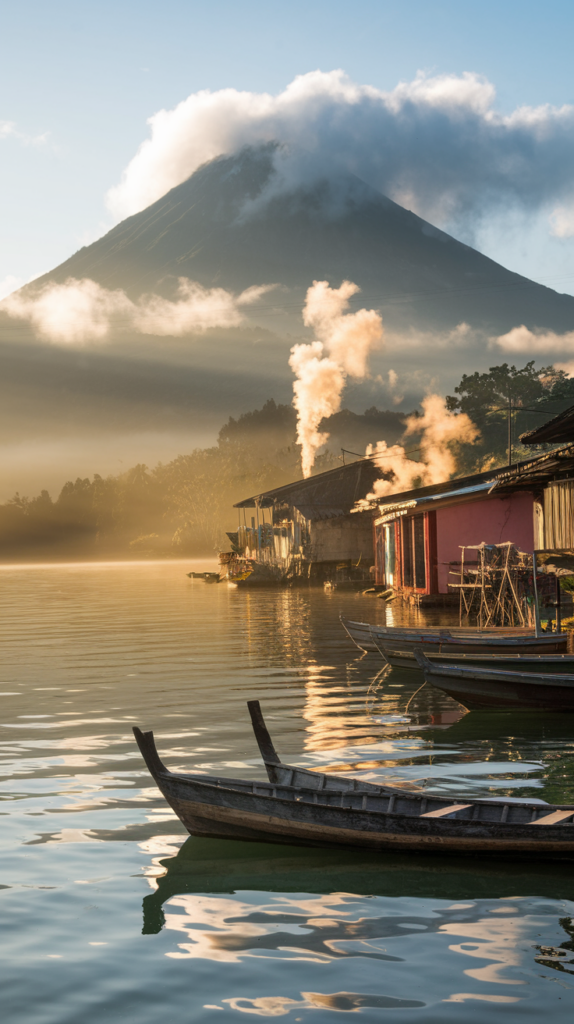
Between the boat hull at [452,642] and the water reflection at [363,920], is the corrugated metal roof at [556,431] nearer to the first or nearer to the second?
the boat hull at [452,642]

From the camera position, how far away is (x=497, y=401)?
5556 cm

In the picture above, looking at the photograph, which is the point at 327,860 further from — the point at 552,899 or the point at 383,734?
the point at 383,734

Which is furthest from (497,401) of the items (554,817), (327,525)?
(554,817)

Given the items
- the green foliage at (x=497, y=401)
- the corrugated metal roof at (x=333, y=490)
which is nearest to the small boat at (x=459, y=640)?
the corrugated metal roof at (x=333, y=490)

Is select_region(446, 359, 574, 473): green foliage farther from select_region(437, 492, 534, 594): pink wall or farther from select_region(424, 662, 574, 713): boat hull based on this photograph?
Answer: select_region(424, 662, 574, 713): boat hull

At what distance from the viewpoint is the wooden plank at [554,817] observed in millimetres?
6809

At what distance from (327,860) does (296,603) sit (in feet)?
96.3

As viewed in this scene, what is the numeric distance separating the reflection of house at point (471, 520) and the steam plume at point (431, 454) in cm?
674

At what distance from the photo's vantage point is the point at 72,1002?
522cm

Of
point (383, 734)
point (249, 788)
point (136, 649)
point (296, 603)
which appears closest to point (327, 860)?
point (249, 788)

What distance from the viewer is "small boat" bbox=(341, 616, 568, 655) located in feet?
48.3

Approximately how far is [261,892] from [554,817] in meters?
2.22

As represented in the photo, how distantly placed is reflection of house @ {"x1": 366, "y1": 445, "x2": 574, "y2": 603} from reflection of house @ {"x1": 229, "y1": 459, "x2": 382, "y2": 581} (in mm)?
8298

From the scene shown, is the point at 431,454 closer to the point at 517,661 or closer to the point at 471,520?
the point at 471,520
